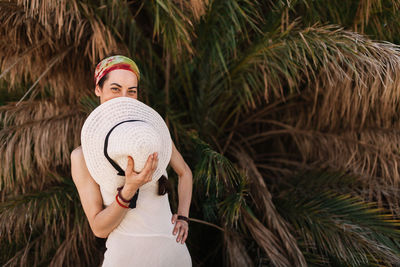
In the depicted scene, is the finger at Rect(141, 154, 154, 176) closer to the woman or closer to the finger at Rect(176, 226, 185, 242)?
the woman

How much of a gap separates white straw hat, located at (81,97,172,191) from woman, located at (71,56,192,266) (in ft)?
0.16

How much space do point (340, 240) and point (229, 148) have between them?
4.59 feet

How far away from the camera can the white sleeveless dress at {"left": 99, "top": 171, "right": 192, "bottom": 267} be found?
1503 millimetres

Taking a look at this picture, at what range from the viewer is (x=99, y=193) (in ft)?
4.89

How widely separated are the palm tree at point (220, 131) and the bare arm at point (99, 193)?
3.29ft

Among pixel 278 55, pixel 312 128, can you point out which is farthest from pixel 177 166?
pixel 312 128

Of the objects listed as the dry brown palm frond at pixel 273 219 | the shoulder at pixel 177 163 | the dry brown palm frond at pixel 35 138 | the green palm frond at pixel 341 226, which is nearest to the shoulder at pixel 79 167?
the shoulder at pixel 177 163

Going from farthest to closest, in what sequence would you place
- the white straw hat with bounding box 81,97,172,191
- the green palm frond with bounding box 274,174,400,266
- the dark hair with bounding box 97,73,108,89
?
the green palm frond with bounding box 274,174,400,266 < the dark hair with bounding box 97,73,108,89 < the white straw hat with bounding box 81,97,172,191

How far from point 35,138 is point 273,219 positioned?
77.5 inches

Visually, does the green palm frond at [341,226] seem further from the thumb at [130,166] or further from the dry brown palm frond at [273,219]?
the thumb at [130,166]

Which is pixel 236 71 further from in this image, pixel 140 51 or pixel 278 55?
pixel 140 51

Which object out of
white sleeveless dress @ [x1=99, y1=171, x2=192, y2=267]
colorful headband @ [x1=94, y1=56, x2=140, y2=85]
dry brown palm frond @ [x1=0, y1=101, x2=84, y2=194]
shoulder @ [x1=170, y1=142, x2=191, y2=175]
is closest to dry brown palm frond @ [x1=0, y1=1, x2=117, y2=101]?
dry brown palm frond @ [x1=0, y1=101, x2=84, y2=194]

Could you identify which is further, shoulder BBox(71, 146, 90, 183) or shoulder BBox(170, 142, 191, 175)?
shoulder BBox(170, 142, 191, 175)

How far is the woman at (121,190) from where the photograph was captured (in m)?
1.34
